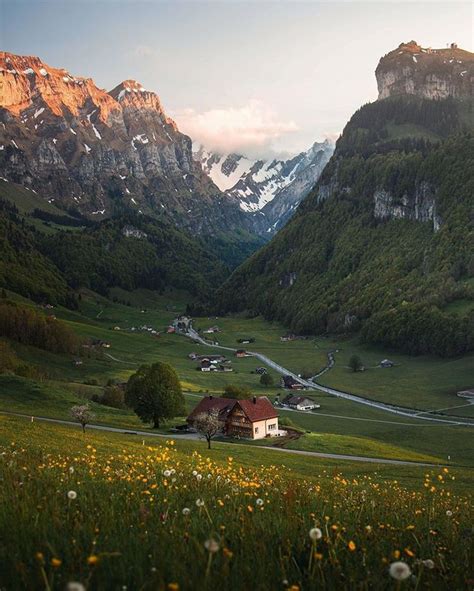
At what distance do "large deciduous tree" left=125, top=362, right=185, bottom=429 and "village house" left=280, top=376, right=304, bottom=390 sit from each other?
73932mm

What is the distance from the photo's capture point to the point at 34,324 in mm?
156125

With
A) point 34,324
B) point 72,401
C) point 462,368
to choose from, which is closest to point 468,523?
point 72,401

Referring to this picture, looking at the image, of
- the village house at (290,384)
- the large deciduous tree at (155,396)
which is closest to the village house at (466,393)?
the village house at (290,384)

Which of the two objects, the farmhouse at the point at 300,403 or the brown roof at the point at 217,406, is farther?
the farmhouse at the point at 300,403

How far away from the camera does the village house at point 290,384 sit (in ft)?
519

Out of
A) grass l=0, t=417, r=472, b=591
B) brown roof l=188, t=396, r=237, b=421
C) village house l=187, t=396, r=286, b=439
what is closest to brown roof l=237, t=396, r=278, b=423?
village house l=187, t=396, r=286, b=439

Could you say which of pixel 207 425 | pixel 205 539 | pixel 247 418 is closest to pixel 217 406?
pixel 247 418

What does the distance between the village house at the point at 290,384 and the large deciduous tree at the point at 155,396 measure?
7393 centimetres

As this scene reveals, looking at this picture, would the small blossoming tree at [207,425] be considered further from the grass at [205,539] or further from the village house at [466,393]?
the village house at [466,393]

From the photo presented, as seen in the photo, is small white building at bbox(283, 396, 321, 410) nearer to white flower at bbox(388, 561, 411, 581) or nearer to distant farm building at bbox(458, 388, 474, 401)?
distant farm building at bbox(458, 388, 474, 401)

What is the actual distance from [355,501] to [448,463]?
67.5 m

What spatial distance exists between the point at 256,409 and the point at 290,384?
70233mm

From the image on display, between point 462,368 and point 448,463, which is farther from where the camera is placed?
point 462,368

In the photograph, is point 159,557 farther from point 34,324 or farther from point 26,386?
point 34,324
